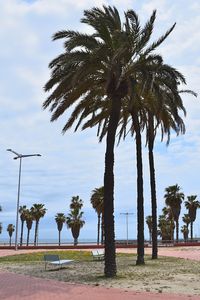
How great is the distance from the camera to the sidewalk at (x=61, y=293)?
1253cm

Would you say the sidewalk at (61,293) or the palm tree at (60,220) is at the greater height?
the palm tree at (60,220)

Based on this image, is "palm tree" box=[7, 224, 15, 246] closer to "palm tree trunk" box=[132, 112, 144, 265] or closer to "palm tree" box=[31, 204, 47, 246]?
"palm tree" box=[31, 204, 47, 246]

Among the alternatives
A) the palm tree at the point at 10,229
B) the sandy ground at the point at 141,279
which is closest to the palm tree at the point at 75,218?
the palm tree at the point at 10,229

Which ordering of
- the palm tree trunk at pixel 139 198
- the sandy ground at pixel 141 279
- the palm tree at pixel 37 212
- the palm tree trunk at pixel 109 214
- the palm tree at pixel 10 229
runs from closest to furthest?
the sandy ground at pixel 141 279
the palm tree trunk at pixel 109 214
the palm tree trunk at pixel 139 198
the palm tree at pixel 37 212
the palm tree at pixel 10 229

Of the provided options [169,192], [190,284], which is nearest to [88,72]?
[190,284]

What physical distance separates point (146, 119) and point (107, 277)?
1077cm

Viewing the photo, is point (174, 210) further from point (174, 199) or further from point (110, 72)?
point (110, 72)

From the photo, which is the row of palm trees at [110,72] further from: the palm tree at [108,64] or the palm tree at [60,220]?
the palm tree at [60,220]

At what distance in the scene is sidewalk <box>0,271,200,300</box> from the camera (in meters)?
12.5

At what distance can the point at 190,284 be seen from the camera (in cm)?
1489

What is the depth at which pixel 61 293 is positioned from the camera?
13.6 meters

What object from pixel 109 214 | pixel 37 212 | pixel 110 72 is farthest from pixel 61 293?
pixel 37 212

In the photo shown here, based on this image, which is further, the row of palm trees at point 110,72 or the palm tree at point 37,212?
the palm tree at point 37,212

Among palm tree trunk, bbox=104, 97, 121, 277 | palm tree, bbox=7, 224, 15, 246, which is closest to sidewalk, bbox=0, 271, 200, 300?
palm tree trunk, bbox=104, 97, 121, 277
